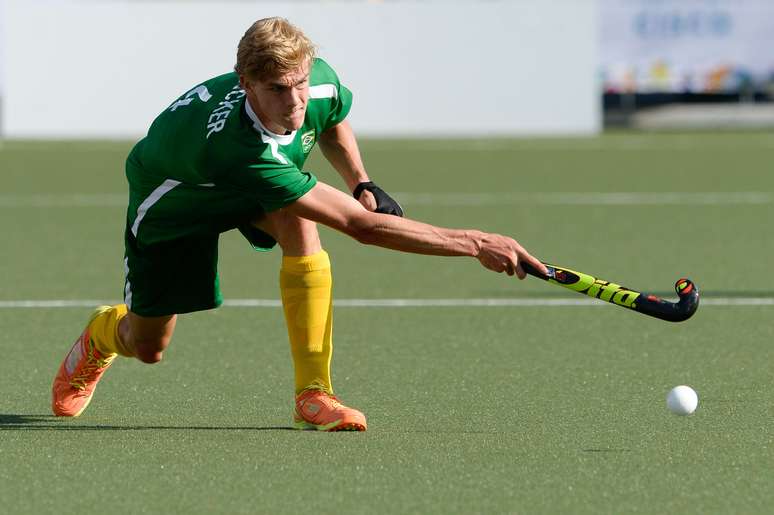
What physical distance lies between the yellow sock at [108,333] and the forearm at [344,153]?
2.86 ft

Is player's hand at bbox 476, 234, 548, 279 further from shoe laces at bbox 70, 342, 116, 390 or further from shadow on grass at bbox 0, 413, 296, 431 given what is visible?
shoe laces at bbox 70, 342, 116, 390

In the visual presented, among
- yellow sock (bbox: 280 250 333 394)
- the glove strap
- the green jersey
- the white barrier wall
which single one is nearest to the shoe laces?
the green jersey

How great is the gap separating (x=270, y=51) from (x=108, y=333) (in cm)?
146

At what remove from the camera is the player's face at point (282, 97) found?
4.16 meters

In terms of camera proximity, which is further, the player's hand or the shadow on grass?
the shadow on grass

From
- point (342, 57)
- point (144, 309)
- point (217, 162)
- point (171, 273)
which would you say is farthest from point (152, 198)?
point (342, 57)

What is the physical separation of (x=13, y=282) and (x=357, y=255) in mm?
2130

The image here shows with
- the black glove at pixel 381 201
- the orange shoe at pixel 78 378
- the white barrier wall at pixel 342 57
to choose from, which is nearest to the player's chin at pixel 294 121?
the black glove at pixel 381 201

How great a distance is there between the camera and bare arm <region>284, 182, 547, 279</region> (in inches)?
171

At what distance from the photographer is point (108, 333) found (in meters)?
5.14

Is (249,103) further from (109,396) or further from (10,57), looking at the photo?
(10,57)

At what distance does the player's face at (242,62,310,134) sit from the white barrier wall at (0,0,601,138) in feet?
62.8

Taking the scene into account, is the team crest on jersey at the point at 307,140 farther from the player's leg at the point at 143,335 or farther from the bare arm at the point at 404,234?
the player's leg at the point at 143,335

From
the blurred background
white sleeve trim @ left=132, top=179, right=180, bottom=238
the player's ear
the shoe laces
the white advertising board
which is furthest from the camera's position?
the blurred background
